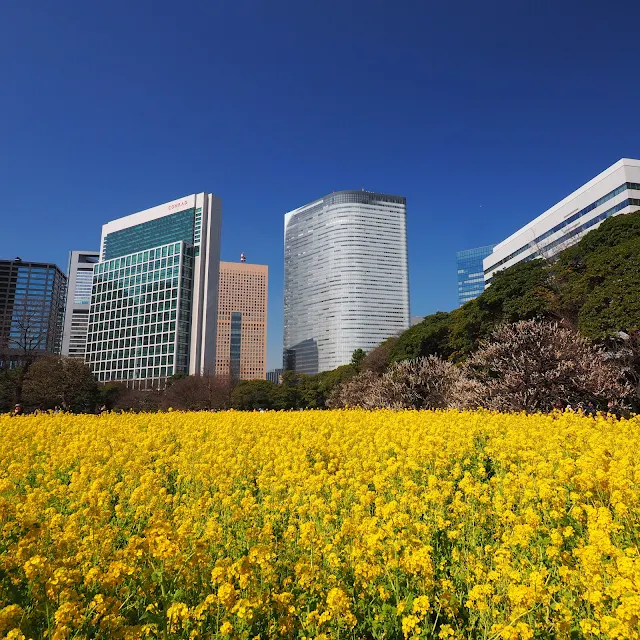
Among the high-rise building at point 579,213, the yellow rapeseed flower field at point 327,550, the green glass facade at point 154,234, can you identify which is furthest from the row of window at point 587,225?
the green glass facade at point 154,234

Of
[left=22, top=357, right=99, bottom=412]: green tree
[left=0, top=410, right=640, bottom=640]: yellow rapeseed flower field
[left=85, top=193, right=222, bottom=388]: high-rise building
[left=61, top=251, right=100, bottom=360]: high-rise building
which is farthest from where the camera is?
[left=61, top=251, right=100, bottom=360]: high-rise building

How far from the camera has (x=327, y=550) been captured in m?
3.05

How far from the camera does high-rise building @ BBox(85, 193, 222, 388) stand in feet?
294

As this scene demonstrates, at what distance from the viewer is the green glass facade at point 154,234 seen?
320 feet

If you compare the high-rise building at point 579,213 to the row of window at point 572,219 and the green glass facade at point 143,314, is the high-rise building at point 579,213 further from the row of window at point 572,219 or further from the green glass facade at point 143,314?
the green glass facade at point 143,314

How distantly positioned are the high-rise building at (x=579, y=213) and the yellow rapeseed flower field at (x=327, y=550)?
134 ft

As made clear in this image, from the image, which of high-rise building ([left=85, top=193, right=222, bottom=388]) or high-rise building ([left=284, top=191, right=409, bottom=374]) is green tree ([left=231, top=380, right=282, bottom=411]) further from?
high-rise building ([left=284, top=191, right=409, bottom=374])

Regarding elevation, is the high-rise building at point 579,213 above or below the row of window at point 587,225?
above

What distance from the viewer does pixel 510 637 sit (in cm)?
202

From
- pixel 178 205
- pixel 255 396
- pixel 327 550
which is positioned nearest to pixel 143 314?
pixel 178 205

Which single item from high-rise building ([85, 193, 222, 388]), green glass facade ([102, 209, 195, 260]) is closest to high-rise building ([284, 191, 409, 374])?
high-rise building ([85, 193, 222, 388])

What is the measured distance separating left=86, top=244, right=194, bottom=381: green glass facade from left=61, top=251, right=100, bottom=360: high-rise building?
5268cm

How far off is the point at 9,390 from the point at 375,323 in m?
136

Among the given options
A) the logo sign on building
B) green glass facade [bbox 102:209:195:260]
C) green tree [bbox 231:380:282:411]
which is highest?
the logo sign on building
